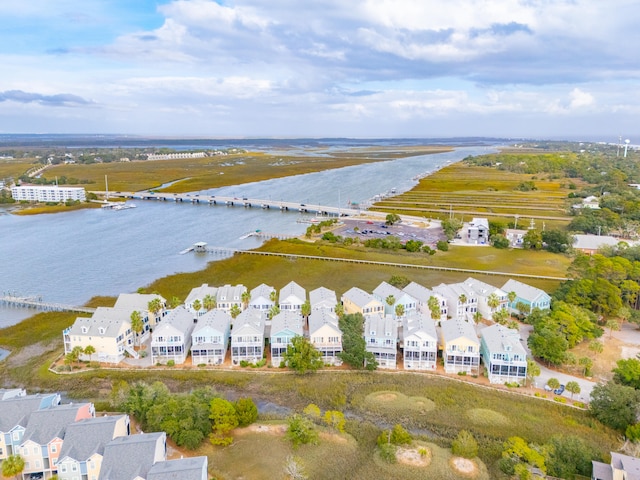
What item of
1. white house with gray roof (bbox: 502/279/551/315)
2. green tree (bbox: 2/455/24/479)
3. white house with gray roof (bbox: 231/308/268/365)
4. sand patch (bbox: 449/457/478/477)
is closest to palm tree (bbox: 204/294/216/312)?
white house with gray roof (bbox: 231/308/268/365)

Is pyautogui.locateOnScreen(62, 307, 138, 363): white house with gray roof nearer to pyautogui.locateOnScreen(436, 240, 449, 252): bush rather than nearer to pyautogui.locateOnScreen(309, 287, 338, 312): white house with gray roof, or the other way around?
pyautogui.locateOnScreen(309, 287, 338, 312): white house with gray roof

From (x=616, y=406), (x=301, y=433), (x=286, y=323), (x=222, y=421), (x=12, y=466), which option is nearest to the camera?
(x=12, y=466)

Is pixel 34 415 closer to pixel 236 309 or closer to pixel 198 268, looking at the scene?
pixel 236 309

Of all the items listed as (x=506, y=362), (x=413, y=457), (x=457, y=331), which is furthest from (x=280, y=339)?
(x=506, y=362)

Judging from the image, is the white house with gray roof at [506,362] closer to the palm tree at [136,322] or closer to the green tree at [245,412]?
the green tree at [245,412]

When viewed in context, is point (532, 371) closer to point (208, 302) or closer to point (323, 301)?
point (323, 301)
